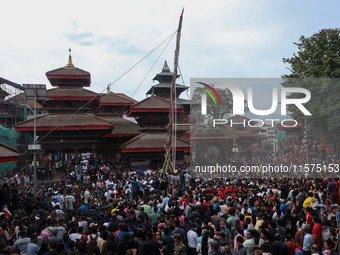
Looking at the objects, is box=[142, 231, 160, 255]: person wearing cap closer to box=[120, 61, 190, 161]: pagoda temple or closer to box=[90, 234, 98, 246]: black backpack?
box=[90, 234, 98, 246]: black backpack

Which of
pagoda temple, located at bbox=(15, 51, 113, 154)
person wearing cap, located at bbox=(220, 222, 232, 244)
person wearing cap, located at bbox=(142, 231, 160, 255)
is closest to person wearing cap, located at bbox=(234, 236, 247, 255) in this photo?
person wearing cap, located at bbox=(220, 222, 232, 244)

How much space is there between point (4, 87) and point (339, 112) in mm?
51220

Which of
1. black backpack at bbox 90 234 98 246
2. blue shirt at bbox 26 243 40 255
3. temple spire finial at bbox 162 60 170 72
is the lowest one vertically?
blue shirt at bbox 26 243 40 255

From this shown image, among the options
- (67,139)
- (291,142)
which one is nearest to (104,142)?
(67,139)

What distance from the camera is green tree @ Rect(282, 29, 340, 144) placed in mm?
20984

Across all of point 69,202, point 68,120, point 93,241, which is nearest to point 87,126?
point 68,120

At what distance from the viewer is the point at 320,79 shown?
70.8ft

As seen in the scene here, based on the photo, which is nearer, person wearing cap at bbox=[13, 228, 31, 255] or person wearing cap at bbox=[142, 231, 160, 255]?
person wearing cap at bbox=[142, 231, 160, 255]

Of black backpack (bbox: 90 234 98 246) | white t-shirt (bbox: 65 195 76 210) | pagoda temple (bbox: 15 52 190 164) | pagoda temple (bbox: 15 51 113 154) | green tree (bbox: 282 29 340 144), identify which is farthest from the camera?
pagoda temple (bbox: 15 52 190 164)

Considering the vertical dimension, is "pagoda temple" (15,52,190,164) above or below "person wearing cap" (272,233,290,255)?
above

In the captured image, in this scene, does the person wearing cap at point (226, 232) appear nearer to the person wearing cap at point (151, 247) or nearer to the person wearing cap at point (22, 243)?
the person wearing cap at point (151, 247)

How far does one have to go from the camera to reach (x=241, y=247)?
713 cm

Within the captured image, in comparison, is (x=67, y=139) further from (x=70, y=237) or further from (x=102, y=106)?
(x=70, y=237)

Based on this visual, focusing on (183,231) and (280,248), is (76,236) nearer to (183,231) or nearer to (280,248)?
(183,231)
